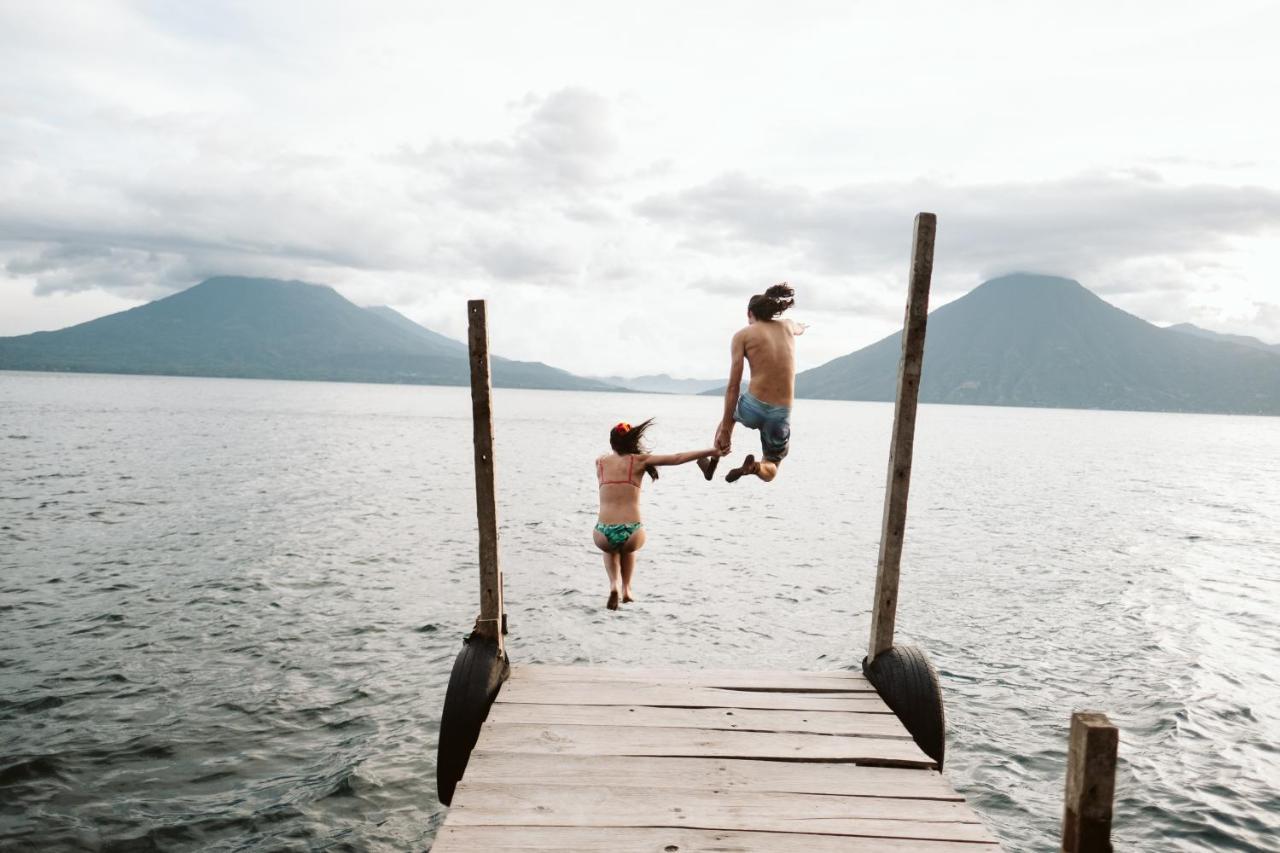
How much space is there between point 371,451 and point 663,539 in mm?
43592

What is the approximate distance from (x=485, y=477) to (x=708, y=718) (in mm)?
3536

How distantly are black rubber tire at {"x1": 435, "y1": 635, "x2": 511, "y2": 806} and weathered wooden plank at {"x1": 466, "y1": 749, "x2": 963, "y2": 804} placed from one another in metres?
1.45

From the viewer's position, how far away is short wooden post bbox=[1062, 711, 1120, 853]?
549 centimetres

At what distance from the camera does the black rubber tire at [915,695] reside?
8969 mm

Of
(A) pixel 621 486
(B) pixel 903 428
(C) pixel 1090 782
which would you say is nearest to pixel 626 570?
(A) pixel 621 486

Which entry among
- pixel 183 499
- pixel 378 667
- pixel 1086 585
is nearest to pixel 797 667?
pixel 378 667

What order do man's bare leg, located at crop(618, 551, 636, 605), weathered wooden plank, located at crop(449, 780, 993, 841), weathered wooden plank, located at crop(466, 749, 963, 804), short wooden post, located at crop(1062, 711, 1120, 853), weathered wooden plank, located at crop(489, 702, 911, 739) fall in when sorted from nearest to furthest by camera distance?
short wooden post, located at crop(1062, 711, 1120, 853) < weathered wooden plank, located at crop(449, 780, 993, 841) < weathered wooden plank, located at crop(466, 749, 963, 804) < weathered wooden plank, located at crop(489, 702, 911, 739) < man's bare leg, located at crop(618, 551, 636, 605)

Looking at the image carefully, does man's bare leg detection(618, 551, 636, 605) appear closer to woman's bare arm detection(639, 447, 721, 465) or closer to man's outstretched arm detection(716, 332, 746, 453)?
woman's bare arm detection(639, 447, 721, 465)

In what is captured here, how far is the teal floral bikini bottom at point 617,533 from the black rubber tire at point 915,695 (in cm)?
325

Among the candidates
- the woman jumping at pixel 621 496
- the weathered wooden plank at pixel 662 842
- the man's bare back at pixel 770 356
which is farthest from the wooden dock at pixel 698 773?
the man's bare back at pixel 770 356

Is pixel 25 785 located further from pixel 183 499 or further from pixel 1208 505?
pixel 1208 505

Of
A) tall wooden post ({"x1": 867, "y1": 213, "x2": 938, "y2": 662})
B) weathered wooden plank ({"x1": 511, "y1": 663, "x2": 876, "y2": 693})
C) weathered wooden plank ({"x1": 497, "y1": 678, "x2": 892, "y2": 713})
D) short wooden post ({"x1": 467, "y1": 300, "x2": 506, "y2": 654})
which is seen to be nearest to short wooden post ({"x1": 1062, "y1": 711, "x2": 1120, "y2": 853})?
weathered wooden plank ({"x1": 497, "y1": 678, "x2": 892, "y2": 713})

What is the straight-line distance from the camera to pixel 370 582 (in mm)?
24078

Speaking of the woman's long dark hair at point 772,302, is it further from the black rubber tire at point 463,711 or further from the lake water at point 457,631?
the lake water at point 457,631
